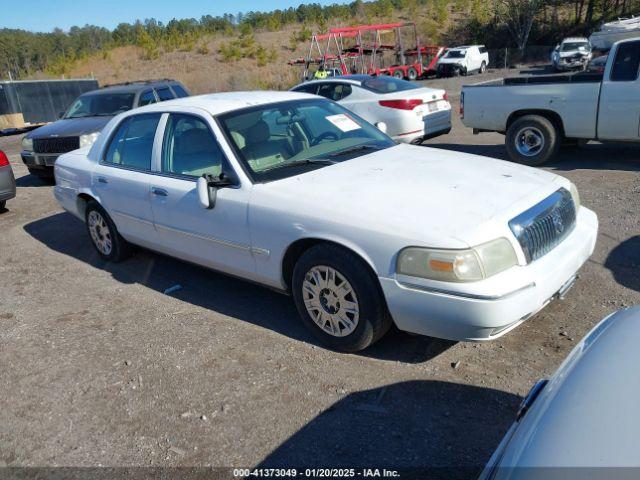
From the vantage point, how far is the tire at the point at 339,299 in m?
3.41

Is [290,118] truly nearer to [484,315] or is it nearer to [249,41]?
[484,315]

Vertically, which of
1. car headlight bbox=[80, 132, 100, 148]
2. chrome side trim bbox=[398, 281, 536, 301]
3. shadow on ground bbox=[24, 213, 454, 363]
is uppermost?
chrome side trim bbox=[398, 281, 536, 301]

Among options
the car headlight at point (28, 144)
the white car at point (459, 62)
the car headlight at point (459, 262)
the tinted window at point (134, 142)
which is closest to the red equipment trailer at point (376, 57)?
the white car at point (459, 62)

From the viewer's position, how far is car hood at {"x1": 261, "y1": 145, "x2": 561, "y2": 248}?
3240 millimetres

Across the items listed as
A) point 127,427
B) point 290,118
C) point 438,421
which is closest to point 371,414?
point 438,421

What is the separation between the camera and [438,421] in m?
3.04

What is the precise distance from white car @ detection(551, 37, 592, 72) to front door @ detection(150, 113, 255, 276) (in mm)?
30059

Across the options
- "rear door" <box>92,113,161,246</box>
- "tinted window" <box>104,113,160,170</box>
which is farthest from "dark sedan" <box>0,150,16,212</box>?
"tinted window" <box>104,113,160,170</box>

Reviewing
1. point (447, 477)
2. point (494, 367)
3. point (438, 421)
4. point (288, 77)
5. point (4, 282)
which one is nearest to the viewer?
point (447, 477)

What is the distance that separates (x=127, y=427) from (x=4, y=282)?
336cm

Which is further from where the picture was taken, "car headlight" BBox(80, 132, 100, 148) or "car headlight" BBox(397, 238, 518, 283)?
"car headlight" BBox(80, 132, 100, 148)

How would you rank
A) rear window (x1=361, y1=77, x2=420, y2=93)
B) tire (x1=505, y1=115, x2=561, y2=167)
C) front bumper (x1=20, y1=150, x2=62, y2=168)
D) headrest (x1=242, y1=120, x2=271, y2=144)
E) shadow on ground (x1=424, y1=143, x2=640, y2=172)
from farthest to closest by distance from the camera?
rear window (x1=361, y1=77, x2=420, y2=93), front bumper (x1=20, y1=150, x2=62, y2=168), tire (x1=505, y1=115, x2=561, y2=167), shadow on ground (x1=424, y1=143, x2=640, y2=172), headrest (x1=242, y1=120, x2=271, y2=144)

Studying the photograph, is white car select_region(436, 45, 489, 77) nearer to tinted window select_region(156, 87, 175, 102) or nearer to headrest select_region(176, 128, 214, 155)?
tinted window select_region(156, 87, 175, 102)

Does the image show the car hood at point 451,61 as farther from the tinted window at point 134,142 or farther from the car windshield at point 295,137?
the tinted window at point 134,142
